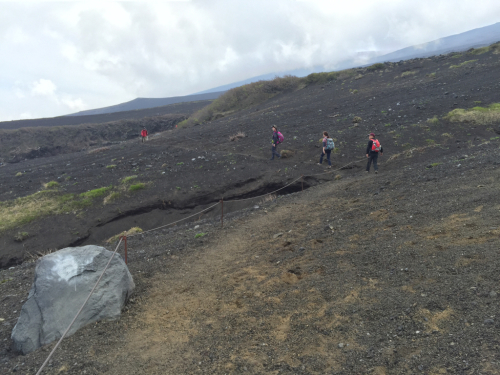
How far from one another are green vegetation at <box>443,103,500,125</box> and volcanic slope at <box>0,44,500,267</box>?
0.21m

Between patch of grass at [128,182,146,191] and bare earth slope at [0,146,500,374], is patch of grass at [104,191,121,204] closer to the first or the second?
patch of grass at [128,182,146,191]

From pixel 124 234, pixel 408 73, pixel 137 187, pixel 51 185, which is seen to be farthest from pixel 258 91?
pixel 124 234

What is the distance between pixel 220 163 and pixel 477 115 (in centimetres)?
1485

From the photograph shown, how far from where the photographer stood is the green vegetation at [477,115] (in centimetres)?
1730

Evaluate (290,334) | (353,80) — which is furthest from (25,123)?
(290,334)

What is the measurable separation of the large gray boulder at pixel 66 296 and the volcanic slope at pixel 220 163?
25.5 feet

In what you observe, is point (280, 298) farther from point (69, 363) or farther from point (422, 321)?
point (69, 363)

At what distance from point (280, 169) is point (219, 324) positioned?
1215 cm

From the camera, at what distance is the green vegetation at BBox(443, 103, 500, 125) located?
17298 millimetres

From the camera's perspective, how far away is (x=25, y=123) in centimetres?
5956

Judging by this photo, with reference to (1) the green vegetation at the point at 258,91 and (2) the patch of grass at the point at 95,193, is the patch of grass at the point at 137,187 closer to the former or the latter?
(2) the patch of grass at the point at 95,193

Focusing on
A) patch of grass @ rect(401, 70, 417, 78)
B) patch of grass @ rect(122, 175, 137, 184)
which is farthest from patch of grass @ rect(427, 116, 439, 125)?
patch of grass @ rect(401, 70, 417, 78)

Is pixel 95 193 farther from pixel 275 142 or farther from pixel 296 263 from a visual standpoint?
pixel 296 263

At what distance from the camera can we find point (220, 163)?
19.0 m
